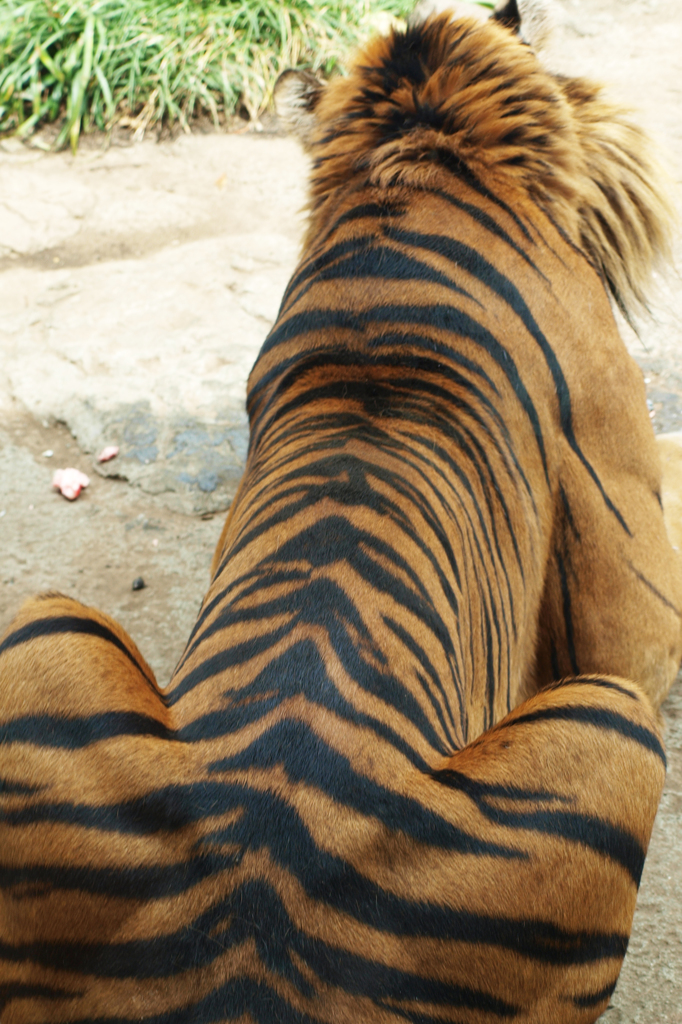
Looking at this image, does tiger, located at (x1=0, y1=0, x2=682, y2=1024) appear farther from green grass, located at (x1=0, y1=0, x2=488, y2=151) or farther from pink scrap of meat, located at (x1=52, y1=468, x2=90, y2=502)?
green grass, located at (x1=0, y1=0, x2=488, y2=151)

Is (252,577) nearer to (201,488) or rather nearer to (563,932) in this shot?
(563,932)

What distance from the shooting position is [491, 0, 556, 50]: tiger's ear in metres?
2.36

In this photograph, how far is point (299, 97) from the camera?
2.51 meters

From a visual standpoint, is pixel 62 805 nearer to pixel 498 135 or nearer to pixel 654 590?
pixel 654 590

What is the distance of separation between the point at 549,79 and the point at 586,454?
2.97 ft

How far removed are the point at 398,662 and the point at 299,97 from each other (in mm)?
1823

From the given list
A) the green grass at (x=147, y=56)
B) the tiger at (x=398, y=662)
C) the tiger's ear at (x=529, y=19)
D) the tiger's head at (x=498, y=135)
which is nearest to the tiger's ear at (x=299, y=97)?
the tiger's head at (x=498, y=135)

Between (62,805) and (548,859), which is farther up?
(548,859)

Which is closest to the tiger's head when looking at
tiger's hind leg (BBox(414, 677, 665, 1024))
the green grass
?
tiger's hind leg (BBox(414, 677, 665, 1024))

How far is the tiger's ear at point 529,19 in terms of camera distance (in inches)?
92.8

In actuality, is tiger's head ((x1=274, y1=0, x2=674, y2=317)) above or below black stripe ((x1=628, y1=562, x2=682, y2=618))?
above

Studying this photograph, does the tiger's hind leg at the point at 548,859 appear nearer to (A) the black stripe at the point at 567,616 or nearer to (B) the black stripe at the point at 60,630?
(B) the black stripe at the point at 60,630

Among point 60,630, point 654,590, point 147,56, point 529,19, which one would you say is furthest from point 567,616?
point 147,56

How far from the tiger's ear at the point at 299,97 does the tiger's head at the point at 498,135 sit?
17 centimetres
